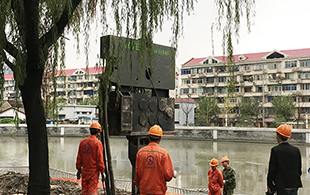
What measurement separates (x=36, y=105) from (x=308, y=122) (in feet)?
131

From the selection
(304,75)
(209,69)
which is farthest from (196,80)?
(304,75)

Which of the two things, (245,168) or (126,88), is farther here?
(245,168)

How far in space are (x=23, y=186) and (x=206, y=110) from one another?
36.9 metres

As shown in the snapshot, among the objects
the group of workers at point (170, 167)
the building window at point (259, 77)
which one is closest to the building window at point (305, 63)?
the building window at point (259, 77)

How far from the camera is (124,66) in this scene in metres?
4.04

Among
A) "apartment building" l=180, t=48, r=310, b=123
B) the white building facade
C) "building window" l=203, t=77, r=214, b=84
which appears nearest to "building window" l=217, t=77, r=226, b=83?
"apartment building" l=180, t=48, r=310, b=123

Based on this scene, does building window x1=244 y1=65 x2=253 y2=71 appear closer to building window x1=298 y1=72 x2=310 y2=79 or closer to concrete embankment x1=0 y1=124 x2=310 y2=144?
building window x1=298 y1=72 x2=310 y2=79

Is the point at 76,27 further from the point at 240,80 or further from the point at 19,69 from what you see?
the point at 240,80

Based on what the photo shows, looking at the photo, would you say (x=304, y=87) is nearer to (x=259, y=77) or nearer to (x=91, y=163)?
(x=259, y=77)

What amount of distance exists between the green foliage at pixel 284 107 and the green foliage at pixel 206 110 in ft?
23.5

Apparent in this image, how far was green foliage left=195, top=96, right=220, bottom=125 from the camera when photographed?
41.0 metres

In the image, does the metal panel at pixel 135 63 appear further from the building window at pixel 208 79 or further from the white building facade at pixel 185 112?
the building window at pixel 208 79

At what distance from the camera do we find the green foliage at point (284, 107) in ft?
121

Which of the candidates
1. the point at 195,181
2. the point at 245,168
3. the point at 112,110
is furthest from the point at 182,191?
the point at 245,168
